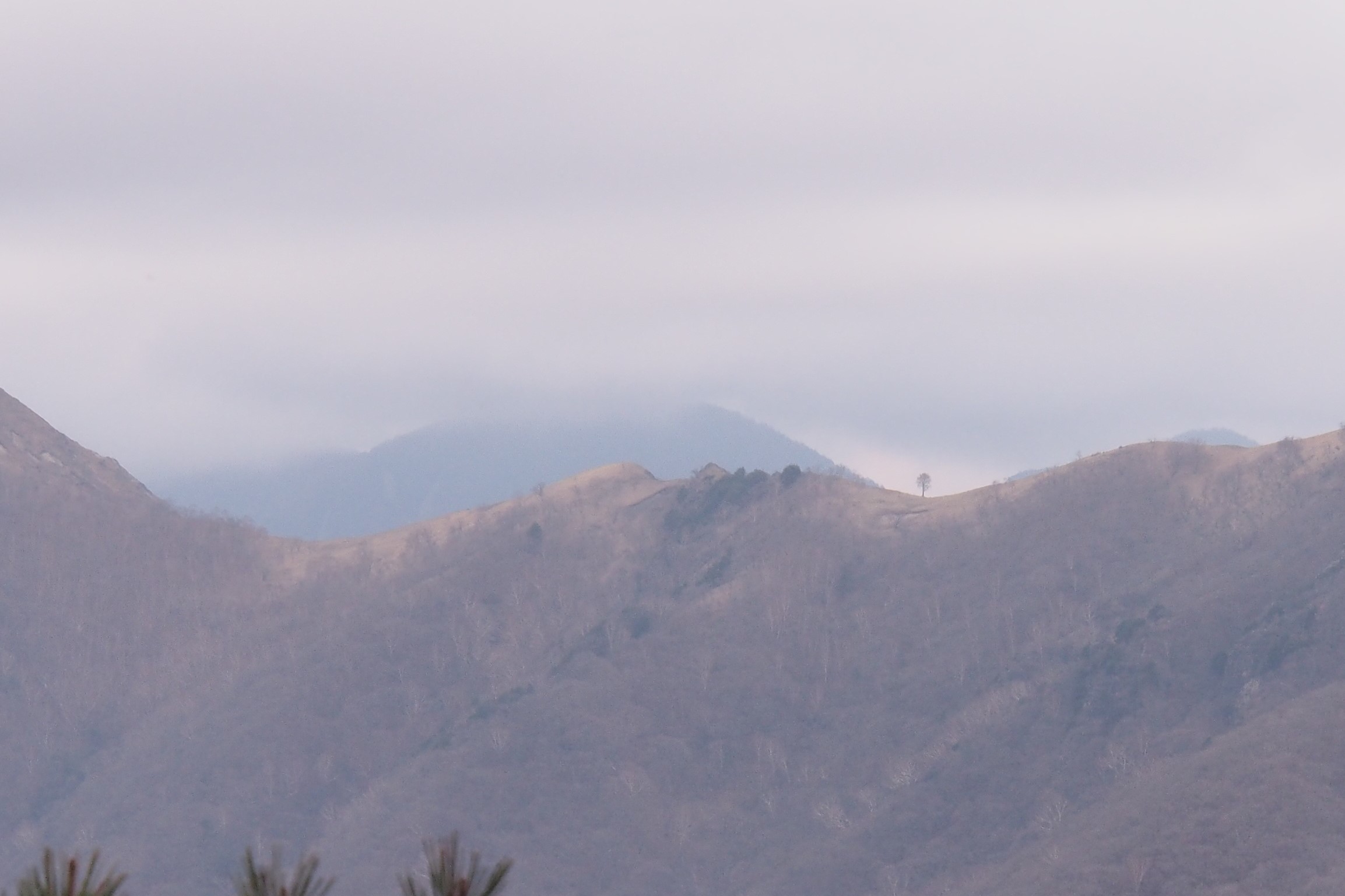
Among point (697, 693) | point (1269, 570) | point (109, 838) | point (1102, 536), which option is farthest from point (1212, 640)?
point (109, 838)

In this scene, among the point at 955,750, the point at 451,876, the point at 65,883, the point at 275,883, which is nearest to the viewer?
the point at 451,876

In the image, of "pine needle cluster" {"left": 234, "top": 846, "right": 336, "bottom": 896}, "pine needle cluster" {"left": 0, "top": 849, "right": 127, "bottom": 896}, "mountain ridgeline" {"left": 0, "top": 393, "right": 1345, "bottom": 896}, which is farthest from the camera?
"mountain ridgeline" {"left": 0, "top": 393, "right": 1345, "bottom": 896}

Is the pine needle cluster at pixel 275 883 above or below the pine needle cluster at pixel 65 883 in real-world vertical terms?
below

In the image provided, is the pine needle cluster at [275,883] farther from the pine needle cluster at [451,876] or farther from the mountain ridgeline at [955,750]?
the mountain ridgeline at [955,750]

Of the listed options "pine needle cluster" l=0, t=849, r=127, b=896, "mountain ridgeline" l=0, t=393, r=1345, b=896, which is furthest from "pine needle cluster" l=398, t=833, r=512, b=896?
"mountain ridgeline" l=0, t=393, r=1345, b=896

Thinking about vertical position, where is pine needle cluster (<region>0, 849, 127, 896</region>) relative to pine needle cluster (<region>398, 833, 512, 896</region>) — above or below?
above

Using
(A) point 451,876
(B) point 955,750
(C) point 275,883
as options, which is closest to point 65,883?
(C) point 275,883

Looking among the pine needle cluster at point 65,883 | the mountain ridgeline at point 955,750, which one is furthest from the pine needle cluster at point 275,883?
the mountain ridgeline at point 955,750

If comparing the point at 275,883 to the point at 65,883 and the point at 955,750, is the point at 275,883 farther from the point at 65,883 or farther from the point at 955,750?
the point at 955,750

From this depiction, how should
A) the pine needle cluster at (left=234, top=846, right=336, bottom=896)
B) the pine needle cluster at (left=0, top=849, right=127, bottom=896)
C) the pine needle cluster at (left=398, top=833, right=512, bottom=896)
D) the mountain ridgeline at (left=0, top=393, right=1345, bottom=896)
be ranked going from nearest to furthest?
the pine needle cluster at (left=0, top=849, right=127, bottom=896)
the pine needle cluster at (left=398, top=833, right=512, bottom=896)
the pine needle cluster at (left=234, top=846, right=336, bottom=896)
the mountain ridgeline at (left=0, top=393, right=1345, bottom=896)

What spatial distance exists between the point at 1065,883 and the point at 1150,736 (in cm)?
3794

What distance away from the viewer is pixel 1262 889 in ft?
380

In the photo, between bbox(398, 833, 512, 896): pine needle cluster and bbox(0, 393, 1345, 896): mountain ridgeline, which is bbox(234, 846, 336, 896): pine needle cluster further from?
bbox(0, 393, 1345, 896): mountain ridgeline

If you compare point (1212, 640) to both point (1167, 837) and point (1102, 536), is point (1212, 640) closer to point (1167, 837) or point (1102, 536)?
Result: point (1102, 536)
